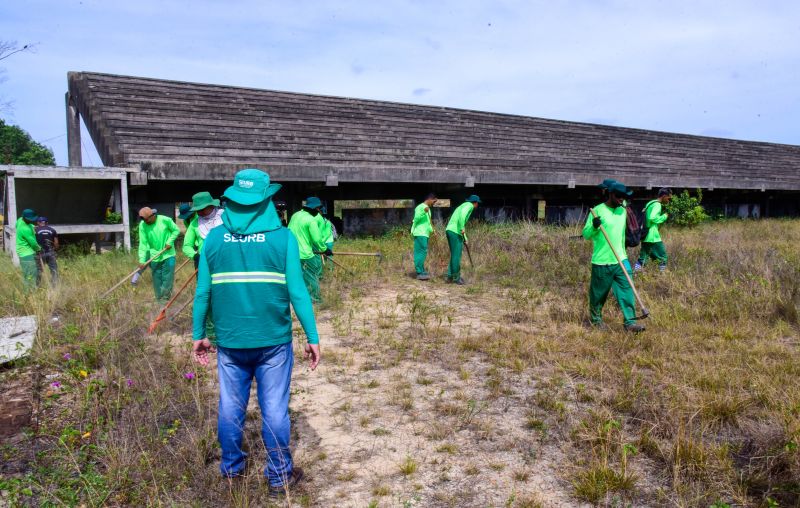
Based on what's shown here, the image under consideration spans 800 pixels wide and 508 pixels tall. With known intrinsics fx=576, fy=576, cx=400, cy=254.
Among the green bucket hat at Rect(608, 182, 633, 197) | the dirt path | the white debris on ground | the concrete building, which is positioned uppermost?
the concrete building

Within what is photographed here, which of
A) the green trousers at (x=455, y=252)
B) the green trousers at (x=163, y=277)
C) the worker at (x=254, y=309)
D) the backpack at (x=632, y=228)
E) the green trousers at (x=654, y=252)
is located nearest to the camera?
the worker at (x=254, y=309)

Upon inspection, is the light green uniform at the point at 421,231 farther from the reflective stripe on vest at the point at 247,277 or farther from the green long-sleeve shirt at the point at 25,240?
the reflective stripe on vest at the point at 247,277

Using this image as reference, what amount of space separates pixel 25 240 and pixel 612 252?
8.59m

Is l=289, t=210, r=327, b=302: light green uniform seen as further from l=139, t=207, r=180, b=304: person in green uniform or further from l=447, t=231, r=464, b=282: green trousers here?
l=447, t=231, r=464, b=282: green trousers

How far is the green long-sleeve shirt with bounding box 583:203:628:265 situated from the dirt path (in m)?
1.59

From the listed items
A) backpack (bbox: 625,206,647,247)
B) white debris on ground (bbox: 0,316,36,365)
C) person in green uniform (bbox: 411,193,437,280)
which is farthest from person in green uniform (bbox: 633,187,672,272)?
white debris on ground (bbox: 0,316,36,365)

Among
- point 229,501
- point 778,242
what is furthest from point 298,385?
point 778,242

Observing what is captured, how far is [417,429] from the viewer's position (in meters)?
3.97

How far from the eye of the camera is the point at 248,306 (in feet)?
10.1

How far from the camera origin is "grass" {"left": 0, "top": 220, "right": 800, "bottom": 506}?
319 centimetres

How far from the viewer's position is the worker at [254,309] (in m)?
3.06

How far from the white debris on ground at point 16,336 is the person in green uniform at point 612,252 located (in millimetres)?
5536

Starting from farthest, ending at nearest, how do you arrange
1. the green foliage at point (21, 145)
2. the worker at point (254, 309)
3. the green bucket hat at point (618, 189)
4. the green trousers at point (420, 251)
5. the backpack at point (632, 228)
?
1. the green foliage at point (21, 145)
2. the green trousers at point (420, 251)
3. the backpack at point (632, 228)
4. the green bucket hat at point (618, 189)
5. the worker at point (254, 309)

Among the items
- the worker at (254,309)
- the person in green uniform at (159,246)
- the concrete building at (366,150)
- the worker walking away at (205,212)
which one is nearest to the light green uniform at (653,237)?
Result: the concrete building at (366,150)
